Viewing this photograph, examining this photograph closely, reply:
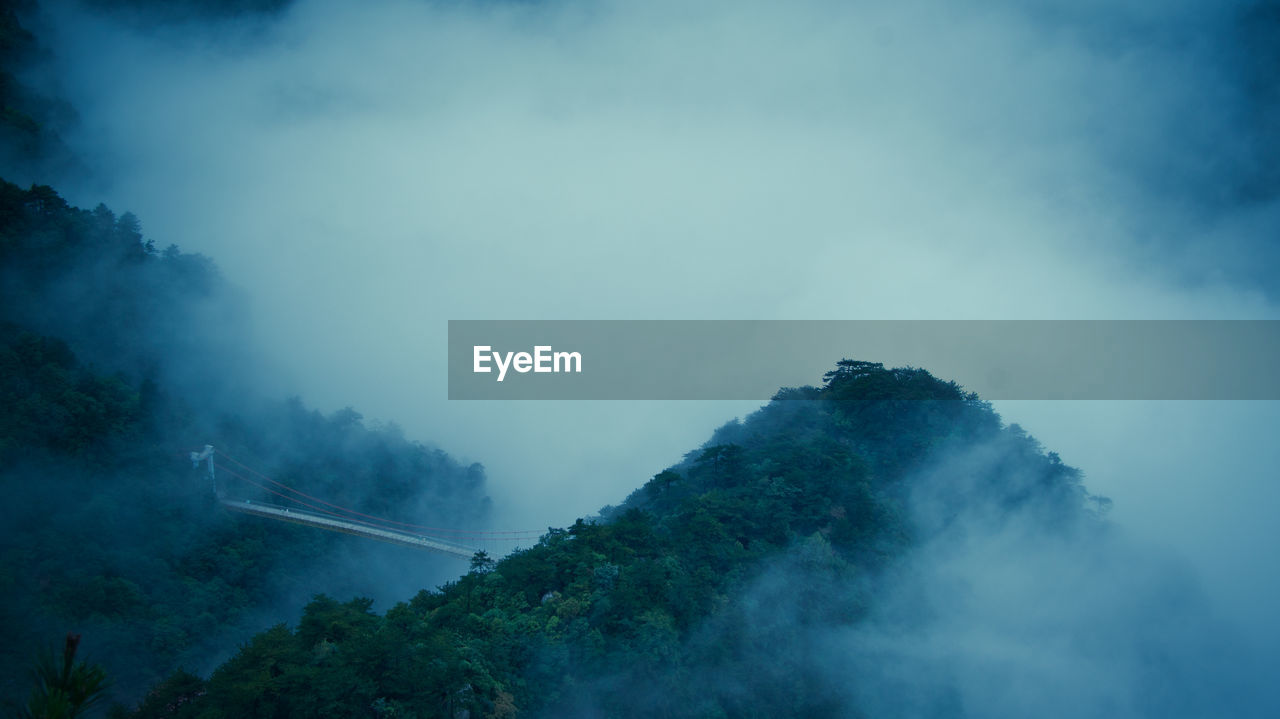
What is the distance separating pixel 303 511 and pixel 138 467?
10142 mm

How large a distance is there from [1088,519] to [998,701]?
1150 centimetres

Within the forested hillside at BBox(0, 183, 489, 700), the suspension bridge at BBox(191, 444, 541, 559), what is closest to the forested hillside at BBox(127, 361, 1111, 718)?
the forested hillside at BBox(0, 183, 489, 700)

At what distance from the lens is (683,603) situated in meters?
22.6

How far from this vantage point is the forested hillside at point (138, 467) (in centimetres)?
2680

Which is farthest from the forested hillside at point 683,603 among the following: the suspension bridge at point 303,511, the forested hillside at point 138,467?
the suspension bridge at point 303,511

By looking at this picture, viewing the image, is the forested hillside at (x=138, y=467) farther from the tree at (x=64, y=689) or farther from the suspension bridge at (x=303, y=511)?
the tree at (x=64, y=689)

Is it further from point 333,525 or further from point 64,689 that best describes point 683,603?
point 333,525

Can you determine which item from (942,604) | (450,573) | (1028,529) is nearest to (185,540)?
(450,573)

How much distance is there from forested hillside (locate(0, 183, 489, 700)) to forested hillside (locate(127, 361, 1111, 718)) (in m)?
7.98

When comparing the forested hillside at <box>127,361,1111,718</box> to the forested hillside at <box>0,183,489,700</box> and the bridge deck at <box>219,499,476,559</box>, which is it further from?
the bridge deck at <box>219,499,476,559</box>

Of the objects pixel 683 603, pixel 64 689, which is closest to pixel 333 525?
pixel 683 603

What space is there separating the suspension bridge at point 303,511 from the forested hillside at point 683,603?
14.1 m

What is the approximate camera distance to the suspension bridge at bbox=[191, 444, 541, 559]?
37.4m

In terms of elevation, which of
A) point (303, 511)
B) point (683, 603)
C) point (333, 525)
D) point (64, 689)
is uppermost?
point (303, 511)
